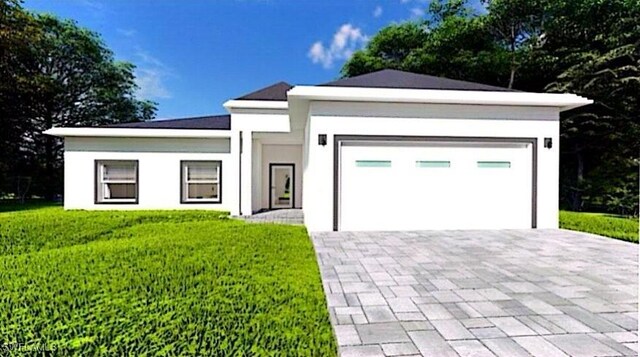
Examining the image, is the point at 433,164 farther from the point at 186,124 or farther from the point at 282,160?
the point at 186,124

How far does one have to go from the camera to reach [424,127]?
8.84 m

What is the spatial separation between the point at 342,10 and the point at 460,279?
21.3 metres


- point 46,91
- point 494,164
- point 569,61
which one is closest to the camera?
point 494,164

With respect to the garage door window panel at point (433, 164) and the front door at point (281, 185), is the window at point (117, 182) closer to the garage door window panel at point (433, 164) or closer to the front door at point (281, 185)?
the front door at point (281, 185)

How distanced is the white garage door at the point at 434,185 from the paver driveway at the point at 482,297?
164 cm

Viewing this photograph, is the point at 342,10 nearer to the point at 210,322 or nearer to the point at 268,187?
the point at 268,187

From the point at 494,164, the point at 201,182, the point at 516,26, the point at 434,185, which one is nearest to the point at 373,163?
the point at 434,185

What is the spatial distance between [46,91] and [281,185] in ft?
56.8

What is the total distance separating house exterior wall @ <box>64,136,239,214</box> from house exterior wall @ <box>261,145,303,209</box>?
1.83 meters

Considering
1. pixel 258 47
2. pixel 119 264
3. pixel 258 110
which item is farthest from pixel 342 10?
pixel 119 264

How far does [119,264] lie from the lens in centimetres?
579

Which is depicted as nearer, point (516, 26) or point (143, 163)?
point (143, 163)

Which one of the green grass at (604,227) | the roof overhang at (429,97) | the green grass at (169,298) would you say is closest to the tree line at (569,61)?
the green grass at (604,227)

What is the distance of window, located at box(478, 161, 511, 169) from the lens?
29.4 ft
